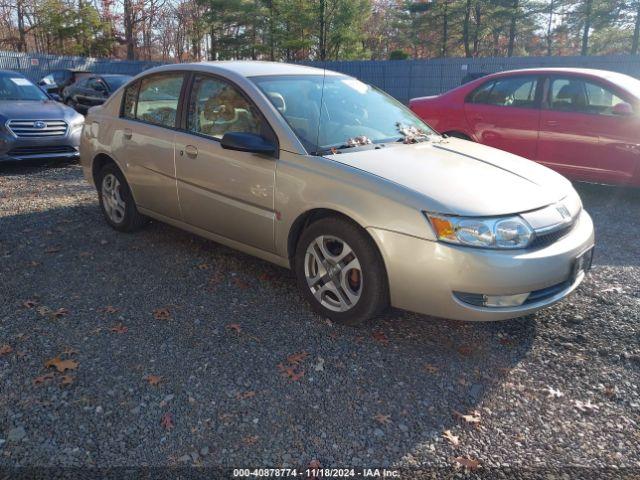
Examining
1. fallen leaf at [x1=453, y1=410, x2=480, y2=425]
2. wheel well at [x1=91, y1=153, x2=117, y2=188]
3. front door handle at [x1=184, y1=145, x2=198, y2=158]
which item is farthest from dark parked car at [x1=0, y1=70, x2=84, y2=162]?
fallen leaf at [x1=453, y1=410, x2=480, y2=425]

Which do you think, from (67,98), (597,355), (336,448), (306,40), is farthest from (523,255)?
(306,40)

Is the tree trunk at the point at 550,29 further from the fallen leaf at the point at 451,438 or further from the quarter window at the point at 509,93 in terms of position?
the fallen leaf at the point at 451,438

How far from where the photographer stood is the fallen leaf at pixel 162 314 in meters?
3.61

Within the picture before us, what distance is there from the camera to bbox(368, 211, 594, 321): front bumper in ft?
9.73

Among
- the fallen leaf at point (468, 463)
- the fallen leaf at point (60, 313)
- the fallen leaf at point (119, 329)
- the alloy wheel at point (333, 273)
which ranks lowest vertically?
the fallen leaf at point (468, 463)

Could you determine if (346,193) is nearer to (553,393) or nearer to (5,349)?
(553,393)

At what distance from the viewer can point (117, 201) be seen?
524 cm

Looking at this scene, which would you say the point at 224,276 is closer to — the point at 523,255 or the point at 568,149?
the point at 523,255

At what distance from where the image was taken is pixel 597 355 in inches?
126

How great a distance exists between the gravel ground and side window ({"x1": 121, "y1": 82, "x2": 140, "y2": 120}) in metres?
1.46

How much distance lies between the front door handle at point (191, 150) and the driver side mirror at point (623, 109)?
5.01 meters

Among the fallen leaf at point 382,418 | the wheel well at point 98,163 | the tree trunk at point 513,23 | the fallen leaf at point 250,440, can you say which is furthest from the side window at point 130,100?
the tree trunk at point 513,23

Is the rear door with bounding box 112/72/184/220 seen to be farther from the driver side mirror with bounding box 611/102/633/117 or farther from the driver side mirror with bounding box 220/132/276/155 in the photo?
the driver side mirror with bounding box 611/102/633/117

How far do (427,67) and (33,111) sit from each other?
15.6 meters
